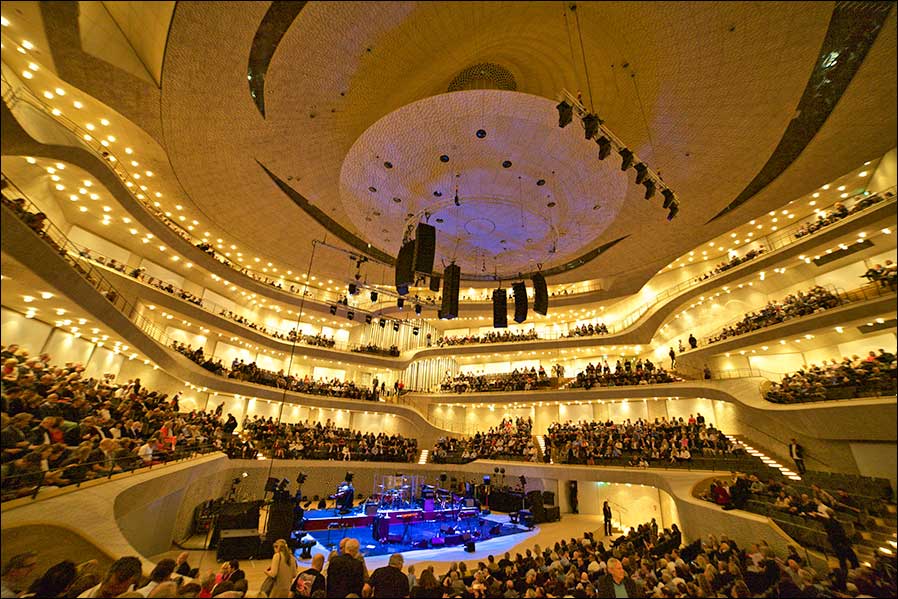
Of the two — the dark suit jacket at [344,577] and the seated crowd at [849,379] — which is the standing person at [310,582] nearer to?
the dark suit jacket at [344,577]

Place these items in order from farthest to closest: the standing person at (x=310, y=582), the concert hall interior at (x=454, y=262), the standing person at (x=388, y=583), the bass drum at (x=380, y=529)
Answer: the bass drum at (x=380, y=529) → the concert hall interior at (x=454, y=262) → the standing person at (x=310, y=582) → the standing person at (x=388, y=583)

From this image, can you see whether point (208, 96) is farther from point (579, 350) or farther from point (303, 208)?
point (579, 350)

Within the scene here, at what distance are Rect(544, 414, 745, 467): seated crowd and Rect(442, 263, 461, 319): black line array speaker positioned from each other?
9.56m

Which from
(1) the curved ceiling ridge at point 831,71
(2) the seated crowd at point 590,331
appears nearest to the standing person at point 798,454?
(1) the curved ceiling ridge at point 831,71

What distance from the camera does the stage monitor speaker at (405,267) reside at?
396 inches

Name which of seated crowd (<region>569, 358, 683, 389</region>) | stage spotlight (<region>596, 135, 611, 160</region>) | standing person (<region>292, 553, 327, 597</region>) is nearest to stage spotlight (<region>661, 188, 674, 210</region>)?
stage spotlight (<region>596, 135, 611, 160</region>)

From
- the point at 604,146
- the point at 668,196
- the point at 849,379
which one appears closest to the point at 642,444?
the point at 668,196

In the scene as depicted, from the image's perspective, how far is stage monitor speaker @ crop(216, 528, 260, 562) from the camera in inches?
350

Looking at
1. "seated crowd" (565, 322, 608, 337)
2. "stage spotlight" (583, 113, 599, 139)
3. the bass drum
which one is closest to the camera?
"stage spotlight" (583, 113, 599, 139)

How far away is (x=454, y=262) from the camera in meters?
12.6

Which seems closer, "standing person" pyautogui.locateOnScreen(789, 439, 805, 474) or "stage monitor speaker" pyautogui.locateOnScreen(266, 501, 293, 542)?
"standing person" pyautogui.locateOnScreen(789, 439, 805, 474)

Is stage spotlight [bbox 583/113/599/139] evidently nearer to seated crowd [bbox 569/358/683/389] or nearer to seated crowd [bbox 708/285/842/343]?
seated crowd [bbox 708/285/842/343]

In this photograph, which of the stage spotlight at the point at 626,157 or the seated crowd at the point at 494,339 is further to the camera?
the seated crowd at the point at 494,339

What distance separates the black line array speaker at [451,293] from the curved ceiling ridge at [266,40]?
6.89 m
